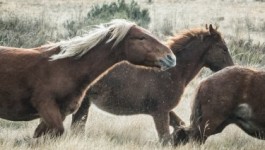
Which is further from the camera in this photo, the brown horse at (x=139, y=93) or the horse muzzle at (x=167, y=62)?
the brown horse at (x=139, y=93)

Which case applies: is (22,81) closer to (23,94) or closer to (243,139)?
(23,94)

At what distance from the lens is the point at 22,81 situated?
6891 millimetres

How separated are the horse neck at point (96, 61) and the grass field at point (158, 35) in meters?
0.79

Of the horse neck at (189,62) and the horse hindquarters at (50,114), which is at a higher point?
the horse hindquarters at (50,114)

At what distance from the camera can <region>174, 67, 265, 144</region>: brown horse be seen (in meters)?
7.49

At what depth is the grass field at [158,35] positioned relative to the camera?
745 centimetres

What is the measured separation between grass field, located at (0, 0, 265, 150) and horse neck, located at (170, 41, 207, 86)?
33cm

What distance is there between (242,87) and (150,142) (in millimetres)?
1645

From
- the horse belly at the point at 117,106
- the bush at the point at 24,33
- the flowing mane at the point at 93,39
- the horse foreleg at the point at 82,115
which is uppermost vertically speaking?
the flowing mane at the point at 93,39

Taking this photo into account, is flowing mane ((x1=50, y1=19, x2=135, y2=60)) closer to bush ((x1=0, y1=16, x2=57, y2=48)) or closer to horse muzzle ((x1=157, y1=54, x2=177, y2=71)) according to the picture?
horse muzzle ((x1=157, y1=54, x2=177, y2=71))

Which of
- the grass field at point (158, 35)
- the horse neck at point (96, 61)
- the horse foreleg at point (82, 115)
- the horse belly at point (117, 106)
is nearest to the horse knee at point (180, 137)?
the grass field at point (158, 35)

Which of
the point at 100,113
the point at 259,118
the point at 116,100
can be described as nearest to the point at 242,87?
the point at 259,118

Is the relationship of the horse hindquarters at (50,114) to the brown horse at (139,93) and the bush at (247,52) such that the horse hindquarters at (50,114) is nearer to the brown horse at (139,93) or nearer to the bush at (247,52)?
the brown horse at (139,93)

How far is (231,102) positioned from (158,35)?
45.0 ft
